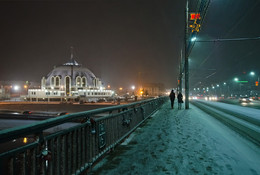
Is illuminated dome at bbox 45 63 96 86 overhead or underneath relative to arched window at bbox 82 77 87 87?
overhead

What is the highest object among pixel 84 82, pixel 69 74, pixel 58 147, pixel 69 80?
pixel 69 74

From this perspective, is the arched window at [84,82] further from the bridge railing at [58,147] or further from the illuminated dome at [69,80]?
the bridge railing at [58,147]

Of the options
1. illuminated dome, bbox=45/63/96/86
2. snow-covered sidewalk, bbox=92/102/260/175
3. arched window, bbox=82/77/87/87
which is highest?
illuminated dome, bbox=45/63/96/86

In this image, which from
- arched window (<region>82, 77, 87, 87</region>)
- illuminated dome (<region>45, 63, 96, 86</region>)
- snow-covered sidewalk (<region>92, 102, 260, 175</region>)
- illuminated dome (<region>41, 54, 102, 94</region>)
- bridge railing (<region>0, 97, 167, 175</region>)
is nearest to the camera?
bridge railing (<region>0, 97, 167, 175</region>)

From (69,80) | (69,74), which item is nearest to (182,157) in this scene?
(69,80)

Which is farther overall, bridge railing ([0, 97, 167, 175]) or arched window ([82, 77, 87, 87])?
arched window ([82, 77, 87, 87])

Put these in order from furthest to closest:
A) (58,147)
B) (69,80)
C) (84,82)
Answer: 1. (84,82)
2. (69,80)
3. (58,147)

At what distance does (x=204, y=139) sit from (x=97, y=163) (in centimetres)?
404

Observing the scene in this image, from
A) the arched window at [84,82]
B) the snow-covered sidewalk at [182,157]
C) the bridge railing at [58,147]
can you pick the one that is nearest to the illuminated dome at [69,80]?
the arched window at [84,82]

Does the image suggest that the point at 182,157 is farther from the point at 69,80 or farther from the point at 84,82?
the point at 69,80

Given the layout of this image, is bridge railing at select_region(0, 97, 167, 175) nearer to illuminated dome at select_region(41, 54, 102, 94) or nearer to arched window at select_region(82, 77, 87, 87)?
illuminated dome at select_region(41, 54, 102, 94)

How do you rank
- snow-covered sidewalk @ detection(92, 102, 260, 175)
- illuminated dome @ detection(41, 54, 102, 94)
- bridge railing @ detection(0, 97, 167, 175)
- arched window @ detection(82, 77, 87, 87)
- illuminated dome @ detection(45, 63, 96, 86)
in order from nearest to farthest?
1. bridge railing @ detection(0, 97, 167, 175)
2. snow-covered sidewalk @ detection(92, 102, 260, 175)
3. illuminated dome @ detection(41, 54, 102, 94)
4. illuminated dome @ detection(45, 63, 96, 86)
5. arched window @ detection(82, 77, 87, 87)

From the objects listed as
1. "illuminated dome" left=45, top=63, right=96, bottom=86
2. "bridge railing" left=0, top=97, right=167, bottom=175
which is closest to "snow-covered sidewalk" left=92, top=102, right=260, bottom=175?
"bridge railing" left=0, top=97, right=167, bottom=175

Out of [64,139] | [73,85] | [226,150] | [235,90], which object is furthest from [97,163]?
[235,90]
